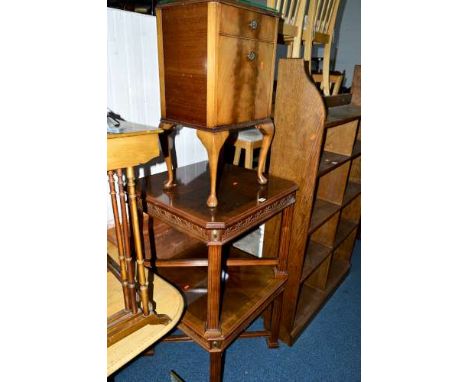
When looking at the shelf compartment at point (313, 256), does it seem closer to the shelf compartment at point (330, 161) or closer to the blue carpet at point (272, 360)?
the blue carpet at point (272, 360)

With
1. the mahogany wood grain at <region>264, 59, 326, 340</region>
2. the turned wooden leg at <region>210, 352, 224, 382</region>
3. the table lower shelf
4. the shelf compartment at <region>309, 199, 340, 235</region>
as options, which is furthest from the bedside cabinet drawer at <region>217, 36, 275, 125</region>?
the turned wooden leg at <region>210, 352, 224, 382</region>

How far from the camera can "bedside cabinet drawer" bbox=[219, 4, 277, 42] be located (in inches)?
35.8

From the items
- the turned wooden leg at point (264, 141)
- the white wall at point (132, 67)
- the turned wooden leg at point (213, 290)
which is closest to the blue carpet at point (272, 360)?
the turned wooden leg at point (213, 290)

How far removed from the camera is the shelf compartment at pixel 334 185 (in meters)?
1.81

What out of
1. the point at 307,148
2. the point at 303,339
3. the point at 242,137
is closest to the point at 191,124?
the point at 307,148

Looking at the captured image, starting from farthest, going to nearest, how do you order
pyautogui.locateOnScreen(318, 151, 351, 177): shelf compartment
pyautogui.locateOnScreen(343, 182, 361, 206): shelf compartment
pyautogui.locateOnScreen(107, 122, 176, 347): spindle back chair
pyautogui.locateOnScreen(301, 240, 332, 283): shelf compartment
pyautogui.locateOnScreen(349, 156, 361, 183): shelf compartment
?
pyautogui.locateOnScreen(349, 156, 361, 183): shelf compartment, pyautogui.locateOnScreen(343, 182, 361, 206): shelf compartment, pyautogui.locateOnScreen(301, 240, 332, 283): shelf compartment, pyautogui.locateOnScreen(318, 151, 351, 177): shelf compartment, pyautogui.locateOnScreen(107, 122, 176, 347): spindle back chair

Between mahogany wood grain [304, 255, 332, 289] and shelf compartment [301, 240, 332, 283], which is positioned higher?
shelf compartment [301, 240, 332, 283]

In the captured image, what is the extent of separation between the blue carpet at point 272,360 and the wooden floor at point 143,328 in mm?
759

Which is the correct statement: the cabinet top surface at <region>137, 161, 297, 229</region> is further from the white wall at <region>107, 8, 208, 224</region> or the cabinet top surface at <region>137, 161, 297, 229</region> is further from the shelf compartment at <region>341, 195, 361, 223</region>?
the shelf compartment at <region>341, 195, 361, 223</region>

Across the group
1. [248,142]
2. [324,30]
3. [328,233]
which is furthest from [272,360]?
[324,30]

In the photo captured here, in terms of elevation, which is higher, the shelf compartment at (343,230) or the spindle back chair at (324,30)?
the spindle back chair at (324,30)

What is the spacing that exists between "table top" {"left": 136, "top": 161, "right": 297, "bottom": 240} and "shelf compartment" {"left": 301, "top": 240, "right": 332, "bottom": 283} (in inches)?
21.3

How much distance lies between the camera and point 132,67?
132 centimetres
